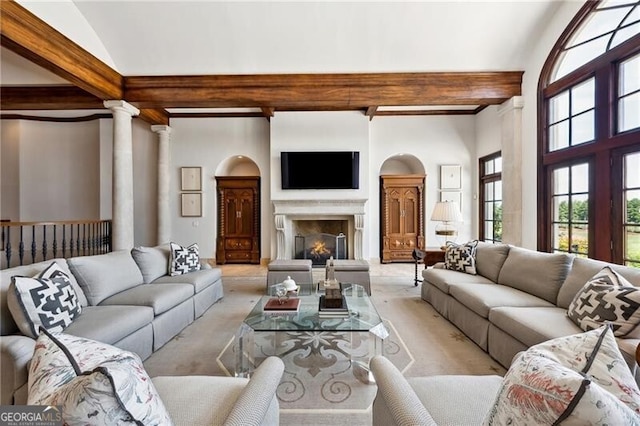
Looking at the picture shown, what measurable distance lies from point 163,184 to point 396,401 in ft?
21.3

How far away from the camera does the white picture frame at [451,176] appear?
6508mm

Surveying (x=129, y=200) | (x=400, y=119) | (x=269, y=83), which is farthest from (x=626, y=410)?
(x=400, y=119)

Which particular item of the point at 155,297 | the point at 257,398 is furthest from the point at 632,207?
the point at 155,297

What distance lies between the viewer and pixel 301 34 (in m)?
4.06

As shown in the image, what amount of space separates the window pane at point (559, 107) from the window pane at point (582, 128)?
227mm

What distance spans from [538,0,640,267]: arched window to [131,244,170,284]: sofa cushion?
5.27 meters

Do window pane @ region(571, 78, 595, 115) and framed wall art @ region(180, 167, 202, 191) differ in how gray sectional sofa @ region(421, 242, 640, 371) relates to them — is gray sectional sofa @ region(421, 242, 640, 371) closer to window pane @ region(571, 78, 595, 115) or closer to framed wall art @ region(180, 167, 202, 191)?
window pane @ region(571, 78, 595, 115)

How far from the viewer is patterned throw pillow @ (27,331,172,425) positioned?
643mm

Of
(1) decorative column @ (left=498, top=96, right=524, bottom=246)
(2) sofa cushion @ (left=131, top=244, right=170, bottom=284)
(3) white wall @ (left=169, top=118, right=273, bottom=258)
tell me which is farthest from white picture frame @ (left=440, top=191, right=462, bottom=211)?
(2) sofa cushion @ (left=131, top=244, right=170, bottom=284)

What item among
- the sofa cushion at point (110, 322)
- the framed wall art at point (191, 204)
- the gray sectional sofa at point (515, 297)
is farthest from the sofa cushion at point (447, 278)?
the framed wall art at point (191, 204)

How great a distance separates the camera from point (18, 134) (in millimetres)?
6445

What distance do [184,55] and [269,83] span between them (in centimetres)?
130

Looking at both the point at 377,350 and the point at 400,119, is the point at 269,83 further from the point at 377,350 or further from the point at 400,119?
the point at 377,350

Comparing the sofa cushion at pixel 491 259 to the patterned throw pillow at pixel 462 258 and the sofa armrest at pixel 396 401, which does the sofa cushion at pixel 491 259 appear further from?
the sofa armrest at pixel 396 401
